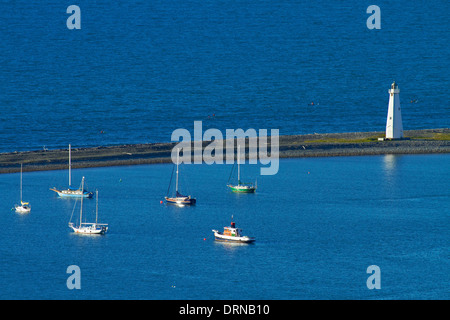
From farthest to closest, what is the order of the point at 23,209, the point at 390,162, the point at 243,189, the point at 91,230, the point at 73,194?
the point at 390,162, the point at 243,189, the point at 73,194, the point at 23,209, the point at 91,230

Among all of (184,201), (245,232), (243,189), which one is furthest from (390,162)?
(245,232)

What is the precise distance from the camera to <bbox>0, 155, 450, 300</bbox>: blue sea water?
64062 mm

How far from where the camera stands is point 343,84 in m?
190

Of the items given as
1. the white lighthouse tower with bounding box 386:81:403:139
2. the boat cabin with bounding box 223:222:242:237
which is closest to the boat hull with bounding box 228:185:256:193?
the boat cabin with bounding box 223:222:242:237

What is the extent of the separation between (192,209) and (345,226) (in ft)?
47.7

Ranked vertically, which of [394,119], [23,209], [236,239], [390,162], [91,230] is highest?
[394,119]

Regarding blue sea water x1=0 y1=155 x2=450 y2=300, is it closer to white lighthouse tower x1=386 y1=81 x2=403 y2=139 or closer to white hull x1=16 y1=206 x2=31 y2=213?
white hull x1=16 y1=206 x2=31 y2=213

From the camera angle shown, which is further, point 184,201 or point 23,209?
point 184,201

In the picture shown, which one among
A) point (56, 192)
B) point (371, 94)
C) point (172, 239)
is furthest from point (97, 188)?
point (371, 94)

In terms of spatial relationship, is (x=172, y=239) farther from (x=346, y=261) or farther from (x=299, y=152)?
(x=299, y=152)

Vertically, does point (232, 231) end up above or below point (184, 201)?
below

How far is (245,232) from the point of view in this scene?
254ft

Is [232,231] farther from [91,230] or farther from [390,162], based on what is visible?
[390,162]

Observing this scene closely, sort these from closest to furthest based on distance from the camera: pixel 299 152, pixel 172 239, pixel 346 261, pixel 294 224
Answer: pixel 346 261 < pixel 172 239 < pixel 294 224 < pixel 299 152
